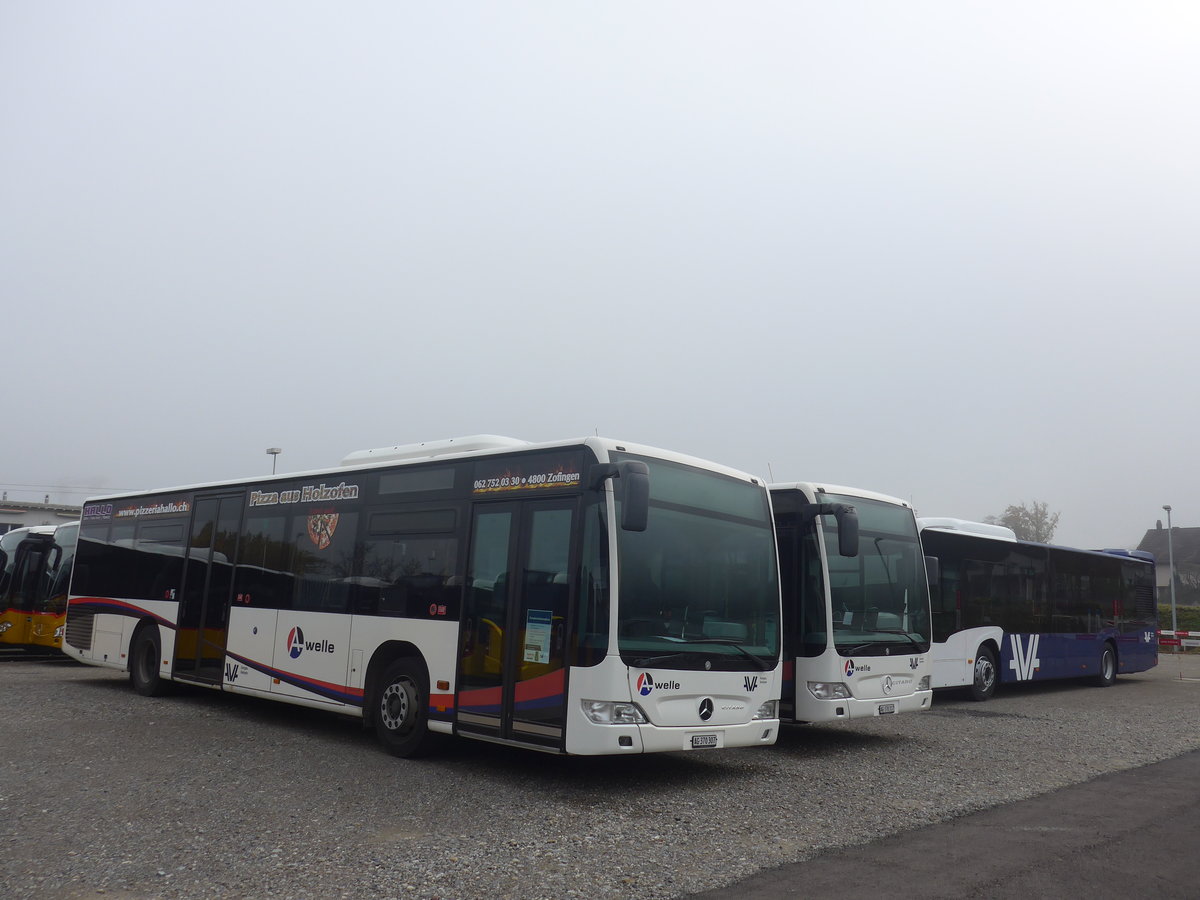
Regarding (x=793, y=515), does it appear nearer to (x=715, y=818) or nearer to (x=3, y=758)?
(x=715, y=818)

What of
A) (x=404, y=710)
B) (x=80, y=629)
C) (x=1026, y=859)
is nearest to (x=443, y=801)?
(x=404, y=710)

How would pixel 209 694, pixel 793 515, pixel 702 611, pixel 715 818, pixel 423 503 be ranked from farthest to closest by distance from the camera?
1. pixel 209 694
2. pixel 793 515
3. pixel 423 503
4. pixel 702 611
5. pixel 715 818

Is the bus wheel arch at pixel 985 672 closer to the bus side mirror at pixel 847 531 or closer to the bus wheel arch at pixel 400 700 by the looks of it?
the bus side mirror at pixel 847 531

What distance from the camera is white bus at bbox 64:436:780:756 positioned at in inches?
317

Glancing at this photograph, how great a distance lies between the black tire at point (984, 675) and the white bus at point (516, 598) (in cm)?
884

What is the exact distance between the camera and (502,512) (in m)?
9.22

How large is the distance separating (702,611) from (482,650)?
2.04 m

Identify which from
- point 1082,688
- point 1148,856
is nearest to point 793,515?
point 1148,856

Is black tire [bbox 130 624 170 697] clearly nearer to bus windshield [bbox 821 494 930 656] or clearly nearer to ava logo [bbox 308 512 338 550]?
ava logo [bbox 308 512 338 550]

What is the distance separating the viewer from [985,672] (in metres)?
16.9

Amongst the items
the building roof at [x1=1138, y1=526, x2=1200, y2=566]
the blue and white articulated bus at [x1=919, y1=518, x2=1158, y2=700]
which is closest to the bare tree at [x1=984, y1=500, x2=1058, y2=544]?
the building roof at [x1=1138, y1=526, x2=1200, y2=566]

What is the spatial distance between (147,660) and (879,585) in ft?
34.6

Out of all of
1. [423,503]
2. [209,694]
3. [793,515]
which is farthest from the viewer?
[209,694]

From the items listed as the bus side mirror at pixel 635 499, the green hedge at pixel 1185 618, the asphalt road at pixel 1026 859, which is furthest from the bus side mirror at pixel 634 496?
the green hedge at pixel 1185 618
